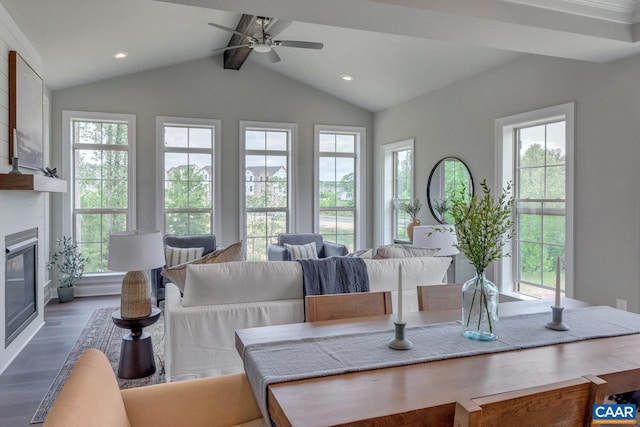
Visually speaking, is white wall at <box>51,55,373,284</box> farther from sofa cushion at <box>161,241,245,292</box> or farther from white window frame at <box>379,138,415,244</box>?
sofa cushion at <box>161,241,245,292</box>

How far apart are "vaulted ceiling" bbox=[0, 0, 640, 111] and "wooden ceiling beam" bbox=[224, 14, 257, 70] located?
13 cm

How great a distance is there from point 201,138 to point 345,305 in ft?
16.7

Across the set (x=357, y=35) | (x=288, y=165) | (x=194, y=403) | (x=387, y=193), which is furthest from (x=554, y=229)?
(x=288, y=165)

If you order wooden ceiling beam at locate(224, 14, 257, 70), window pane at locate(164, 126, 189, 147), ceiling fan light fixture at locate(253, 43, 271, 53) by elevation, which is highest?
wooden ceiling beam at locate(224, 14, 257, 70)

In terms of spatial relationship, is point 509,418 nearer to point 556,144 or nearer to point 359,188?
point 556,144

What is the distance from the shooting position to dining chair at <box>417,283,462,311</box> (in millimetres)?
2301

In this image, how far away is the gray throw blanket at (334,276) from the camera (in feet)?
9.55

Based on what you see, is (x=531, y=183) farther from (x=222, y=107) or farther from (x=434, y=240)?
(x=222, y=107)

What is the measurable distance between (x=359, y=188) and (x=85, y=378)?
21.1ft

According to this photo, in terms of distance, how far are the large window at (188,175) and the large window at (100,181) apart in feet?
1.54

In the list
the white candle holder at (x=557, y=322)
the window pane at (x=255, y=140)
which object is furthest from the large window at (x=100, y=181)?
the white candle holder at (x=557, y=322)

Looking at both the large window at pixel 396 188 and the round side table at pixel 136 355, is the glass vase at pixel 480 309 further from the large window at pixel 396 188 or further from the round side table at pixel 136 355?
the large window at pixel 396 188

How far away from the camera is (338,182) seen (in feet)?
24.3

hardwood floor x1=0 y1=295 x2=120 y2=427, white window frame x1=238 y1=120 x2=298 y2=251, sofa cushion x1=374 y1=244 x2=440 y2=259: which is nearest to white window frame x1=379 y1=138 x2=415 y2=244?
white window frame x1=238 y1=120 x2=298 y2=251
